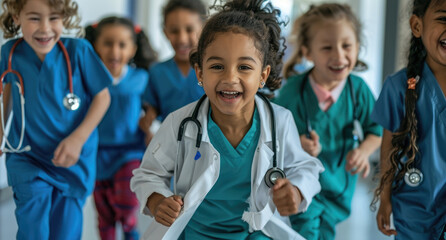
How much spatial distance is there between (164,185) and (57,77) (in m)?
0.64

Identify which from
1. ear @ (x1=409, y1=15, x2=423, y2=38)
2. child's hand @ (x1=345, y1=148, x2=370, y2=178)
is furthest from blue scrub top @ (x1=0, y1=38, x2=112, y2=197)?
ear @ (x1=409, y1=15, x2=423, y2=38)

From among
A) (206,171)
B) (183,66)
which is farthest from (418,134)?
(183,66)

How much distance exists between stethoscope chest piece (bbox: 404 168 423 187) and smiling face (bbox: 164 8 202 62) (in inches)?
52.7

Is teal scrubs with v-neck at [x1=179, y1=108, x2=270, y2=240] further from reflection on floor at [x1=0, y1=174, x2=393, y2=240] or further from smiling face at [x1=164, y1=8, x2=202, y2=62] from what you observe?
reflection on floor at [x1=0, y1=174, x2=393, y2=240]

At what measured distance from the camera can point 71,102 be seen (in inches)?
73.7

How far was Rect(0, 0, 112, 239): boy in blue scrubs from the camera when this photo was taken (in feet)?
6.02

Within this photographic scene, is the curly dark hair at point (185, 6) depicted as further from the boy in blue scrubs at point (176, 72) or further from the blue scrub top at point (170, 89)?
the blue scrub top at point (170, 89)

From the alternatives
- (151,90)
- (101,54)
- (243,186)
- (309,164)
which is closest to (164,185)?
(243,186)

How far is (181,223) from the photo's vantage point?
5.14ft

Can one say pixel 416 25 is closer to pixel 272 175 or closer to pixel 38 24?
pixel 272 175

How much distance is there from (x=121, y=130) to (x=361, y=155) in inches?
52.1

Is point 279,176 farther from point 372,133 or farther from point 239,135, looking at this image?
point 372,133

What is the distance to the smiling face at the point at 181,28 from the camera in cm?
262

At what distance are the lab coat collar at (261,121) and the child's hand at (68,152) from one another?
50 centimetres
